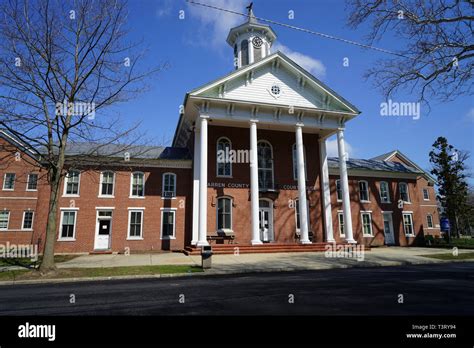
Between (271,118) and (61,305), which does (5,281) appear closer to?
(61,305)

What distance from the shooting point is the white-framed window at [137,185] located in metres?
21.8

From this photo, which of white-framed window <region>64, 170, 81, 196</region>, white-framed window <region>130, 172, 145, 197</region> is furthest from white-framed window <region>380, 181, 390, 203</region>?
white-framed window <region>64, 170, 81, 196</region>

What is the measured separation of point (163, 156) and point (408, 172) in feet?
77.4

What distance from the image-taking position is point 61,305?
6.43 meters

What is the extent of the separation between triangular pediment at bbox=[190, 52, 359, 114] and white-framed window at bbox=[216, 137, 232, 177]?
3.75m

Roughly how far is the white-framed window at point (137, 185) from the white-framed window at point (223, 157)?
5741 mm

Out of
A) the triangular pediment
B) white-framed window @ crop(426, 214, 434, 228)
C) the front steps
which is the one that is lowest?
the front steps

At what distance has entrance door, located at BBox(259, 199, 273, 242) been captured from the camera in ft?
72.8

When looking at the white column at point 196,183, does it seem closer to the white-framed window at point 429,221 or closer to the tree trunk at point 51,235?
the tree trunk at point 51,235

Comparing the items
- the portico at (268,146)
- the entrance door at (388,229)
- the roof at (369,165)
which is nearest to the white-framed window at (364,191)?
the roof at (369,165)

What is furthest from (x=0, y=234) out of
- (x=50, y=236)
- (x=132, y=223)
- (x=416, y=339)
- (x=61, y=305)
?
(x=416, y=339)

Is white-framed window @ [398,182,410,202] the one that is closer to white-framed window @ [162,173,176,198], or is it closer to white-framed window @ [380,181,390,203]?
white-framed window @ [380,181,390,203]

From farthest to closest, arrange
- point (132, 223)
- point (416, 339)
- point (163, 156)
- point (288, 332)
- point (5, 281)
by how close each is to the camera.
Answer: point (163, 156), point (132, 223), point (5, 281), point (288, 332), point (416, 339)

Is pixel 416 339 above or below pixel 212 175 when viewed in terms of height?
below
